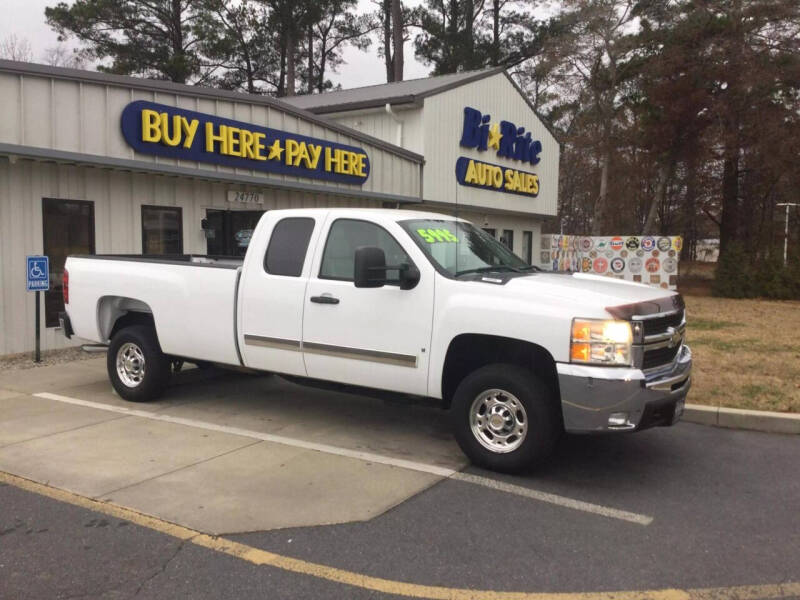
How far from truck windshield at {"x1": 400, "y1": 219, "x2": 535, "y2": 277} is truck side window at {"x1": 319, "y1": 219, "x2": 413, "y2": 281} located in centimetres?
21

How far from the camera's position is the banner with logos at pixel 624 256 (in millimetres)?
21469

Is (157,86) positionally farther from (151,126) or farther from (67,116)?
(67,116)

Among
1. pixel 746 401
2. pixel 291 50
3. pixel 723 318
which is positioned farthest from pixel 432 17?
pixel 746 401

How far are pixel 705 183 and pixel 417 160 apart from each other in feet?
65.3

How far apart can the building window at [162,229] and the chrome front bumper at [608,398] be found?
840 centimetres

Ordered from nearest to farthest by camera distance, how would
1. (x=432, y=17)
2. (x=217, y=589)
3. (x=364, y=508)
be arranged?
(x=217, y=589)
(x=364, y=508)
(x=432, y=17)

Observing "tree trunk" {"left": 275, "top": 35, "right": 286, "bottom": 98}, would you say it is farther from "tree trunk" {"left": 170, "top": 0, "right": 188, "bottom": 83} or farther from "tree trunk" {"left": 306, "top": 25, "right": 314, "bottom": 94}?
"tree trunk" {"left": 170, "top": 0, "right": 188, "bottom": 83}

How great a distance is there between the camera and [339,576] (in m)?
3.55

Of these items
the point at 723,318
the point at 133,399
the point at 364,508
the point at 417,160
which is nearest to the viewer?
the point at 364,508

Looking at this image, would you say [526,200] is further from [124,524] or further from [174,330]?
[124,524]

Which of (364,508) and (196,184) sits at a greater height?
(196,184)

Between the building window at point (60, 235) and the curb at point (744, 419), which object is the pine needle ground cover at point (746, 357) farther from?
the building window at point (60, 235)

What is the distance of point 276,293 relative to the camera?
6031mm

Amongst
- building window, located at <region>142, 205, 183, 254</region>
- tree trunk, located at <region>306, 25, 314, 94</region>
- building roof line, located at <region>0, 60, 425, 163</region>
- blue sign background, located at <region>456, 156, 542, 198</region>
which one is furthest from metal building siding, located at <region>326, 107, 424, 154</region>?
tree trunk, located at <region>306, 25, 314, 94</region>
